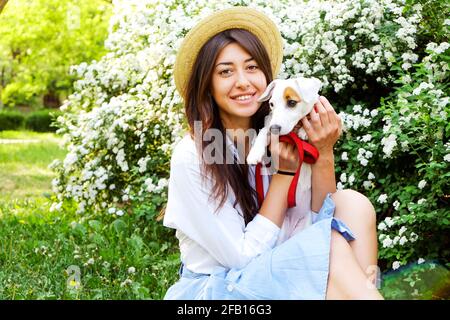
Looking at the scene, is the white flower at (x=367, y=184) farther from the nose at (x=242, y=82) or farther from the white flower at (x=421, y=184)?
the nose at (x=242, y=82)

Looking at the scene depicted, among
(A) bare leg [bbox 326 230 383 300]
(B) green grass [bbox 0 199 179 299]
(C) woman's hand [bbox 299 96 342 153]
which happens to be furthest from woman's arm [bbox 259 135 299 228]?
(B) green grass [bbox 0 199 179 299]

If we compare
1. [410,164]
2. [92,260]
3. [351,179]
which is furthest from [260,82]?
[92,260]

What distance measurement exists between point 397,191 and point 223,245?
1.80 metres

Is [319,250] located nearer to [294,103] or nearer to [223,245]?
[223,245]

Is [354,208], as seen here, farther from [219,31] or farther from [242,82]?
[219,31]

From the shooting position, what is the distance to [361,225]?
2885mm

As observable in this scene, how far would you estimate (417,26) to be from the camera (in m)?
4.93

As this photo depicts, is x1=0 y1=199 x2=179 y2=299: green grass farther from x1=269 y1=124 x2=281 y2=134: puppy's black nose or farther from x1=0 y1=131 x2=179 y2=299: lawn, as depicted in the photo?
x1=269 y1=124 x2=281 y2=134: puppy's black nose

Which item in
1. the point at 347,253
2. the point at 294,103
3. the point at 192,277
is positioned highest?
the point at 294,103

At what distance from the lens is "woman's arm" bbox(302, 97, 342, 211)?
3117mm

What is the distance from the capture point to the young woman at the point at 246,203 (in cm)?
272

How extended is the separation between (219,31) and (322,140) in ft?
2.33

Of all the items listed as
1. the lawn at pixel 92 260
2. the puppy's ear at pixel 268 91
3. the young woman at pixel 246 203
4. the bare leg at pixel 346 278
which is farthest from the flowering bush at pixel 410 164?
the bare leg at pixel 346 278

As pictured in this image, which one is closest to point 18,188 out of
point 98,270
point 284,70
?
point 98,270
